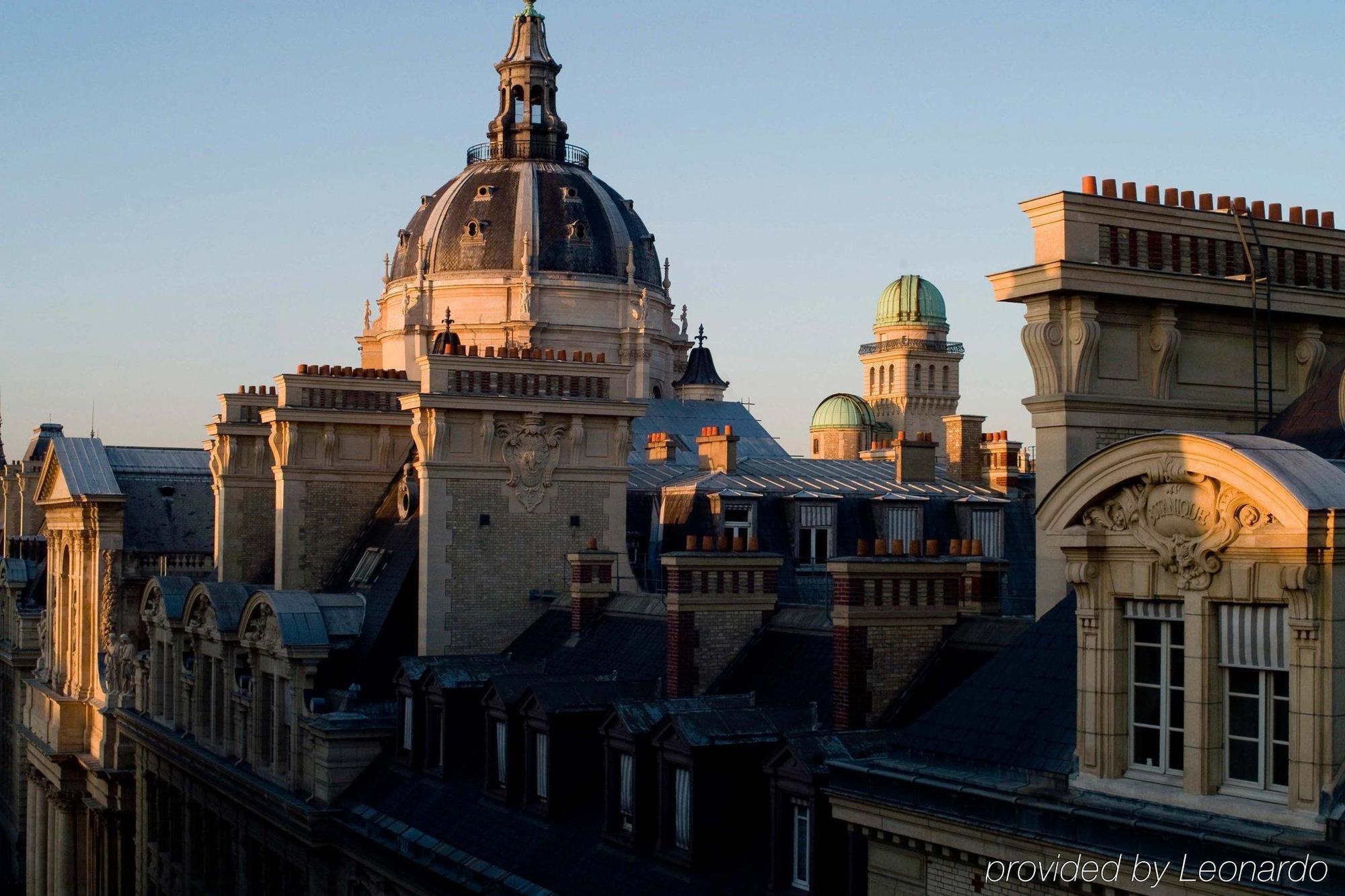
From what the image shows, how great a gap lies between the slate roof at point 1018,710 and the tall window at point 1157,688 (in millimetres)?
1125

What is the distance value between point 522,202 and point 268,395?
38.7m

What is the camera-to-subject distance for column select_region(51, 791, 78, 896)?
59406 millimetres

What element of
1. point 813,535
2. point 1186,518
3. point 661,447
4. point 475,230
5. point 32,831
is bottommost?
point 32,831

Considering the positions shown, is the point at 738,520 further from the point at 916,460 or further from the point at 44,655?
the point at 44,655

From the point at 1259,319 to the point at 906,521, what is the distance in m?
20.9

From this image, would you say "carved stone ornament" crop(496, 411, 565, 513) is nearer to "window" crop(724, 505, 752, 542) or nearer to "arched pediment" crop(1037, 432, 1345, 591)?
"window" crop(724, 505, 752, 542)

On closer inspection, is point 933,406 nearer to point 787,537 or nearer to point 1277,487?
point 787,537

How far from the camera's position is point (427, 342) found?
83000 millimetres

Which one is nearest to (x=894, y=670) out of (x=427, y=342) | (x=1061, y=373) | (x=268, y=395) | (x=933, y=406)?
(x=1061, y=373)

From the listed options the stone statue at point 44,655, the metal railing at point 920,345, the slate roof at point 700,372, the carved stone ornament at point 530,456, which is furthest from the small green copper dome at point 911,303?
the carved stone ornament at point 530,456

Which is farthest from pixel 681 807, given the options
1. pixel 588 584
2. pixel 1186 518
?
pixel 588 584

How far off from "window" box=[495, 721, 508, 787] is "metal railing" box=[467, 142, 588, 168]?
63.6 metres

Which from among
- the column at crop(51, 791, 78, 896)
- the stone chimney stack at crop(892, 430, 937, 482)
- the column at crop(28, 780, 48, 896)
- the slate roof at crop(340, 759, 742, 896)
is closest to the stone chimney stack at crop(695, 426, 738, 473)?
the stone chimney stack at crop(892, 430, 937, 482)
